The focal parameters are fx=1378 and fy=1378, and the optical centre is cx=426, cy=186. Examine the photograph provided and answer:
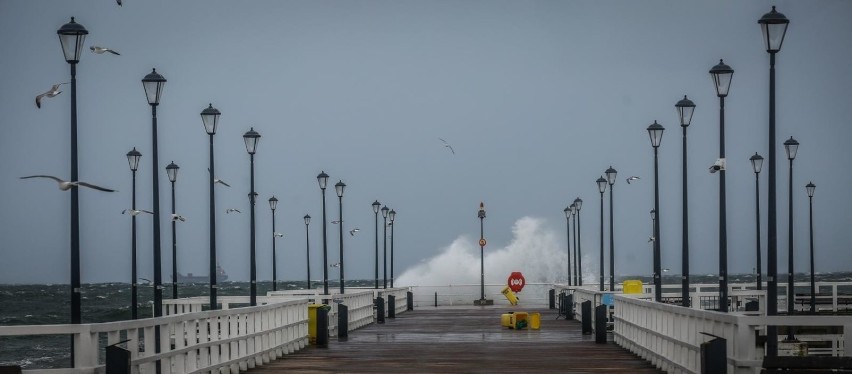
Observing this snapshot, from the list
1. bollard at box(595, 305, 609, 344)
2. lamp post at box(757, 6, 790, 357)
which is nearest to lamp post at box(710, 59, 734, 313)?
lamp post at box(757, 6, 790, 357)

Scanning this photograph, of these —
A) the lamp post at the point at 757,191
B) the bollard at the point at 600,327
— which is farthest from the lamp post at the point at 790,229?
the bollard at the point at 600,327

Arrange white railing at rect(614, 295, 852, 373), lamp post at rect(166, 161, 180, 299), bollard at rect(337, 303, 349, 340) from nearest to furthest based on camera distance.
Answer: white railing at rect(614, 295, 852, 373)
bollard at rect(337, 303, 349, 340)
lamp post at rect(166, 161, 180, 299)

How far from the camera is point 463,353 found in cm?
2983

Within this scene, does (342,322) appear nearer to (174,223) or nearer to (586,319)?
(586,319)

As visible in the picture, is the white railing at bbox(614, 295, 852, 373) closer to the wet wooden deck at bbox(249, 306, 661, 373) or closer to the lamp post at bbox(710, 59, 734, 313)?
the wet wooden deck at bbox(249, 306, 661, 373)

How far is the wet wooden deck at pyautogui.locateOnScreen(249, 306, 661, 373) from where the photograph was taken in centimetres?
2512

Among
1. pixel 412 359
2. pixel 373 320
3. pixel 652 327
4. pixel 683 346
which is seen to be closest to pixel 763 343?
pixel 683 346

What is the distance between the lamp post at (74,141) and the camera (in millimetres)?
19500

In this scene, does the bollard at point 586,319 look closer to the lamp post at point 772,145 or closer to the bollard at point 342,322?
the bollard at point 342,322

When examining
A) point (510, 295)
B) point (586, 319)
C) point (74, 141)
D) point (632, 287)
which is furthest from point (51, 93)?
point (510, 295)

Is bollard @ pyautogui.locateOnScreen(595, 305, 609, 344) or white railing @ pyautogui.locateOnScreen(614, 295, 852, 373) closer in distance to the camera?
white railing @ pyautogui.locateOnScreen(614, 295, 852, 373)

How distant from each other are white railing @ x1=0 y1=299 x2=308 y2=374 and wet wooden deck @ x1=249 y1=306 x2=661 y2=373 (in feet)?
1.58

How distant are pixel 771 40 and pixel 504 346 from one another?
13395mm

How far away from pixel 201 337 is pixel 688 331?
7.74 meters
